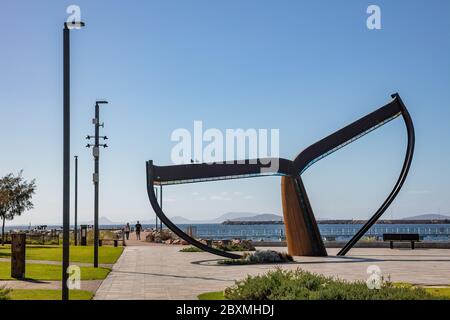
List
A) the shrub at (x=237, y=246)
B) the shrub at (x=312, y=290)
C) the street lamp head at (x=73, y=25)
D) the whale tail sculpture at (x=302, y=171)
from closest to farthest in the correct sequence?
the shrub at (x=312, y=290)
the street lamp head at (x=73, y=25)
the whale tail sculpture at (x=302, y=171)
the shrub at (x=237, y=246)

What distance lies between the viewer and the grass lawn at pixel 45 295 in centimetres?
1271

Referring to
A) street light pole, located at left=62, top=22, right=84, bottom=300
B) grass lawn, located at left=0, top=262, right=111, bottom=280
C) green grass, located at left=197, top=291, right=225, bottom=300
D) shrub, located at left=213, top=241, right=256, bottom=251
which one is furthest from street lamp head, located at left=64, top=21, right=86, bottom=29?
shrub, located at left=213, top=241, right=256, bottom=251

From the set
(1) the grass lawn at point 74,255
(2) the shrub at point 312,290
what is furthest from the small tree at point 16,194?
(2) the shrub at point 312,290

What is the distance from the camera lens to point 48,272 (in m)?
18.7

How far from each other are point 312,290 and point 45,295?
596cm

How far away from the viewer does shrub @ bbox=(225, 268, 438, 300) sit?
9.98m

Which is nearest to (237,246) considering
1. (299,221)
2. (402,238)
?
(299,221)

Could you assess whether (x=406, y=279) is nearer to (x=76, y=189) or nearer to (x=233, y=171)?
(x=233, y=171)

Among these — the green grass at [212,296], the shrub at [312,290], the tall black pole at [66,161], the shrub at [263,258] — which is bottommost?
the shrub at [263,258]

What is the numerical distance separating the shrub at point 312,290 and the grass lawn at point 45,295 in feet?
10.7

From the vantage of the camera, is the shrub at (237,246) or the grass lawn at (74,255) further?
the shrub at (237,246)

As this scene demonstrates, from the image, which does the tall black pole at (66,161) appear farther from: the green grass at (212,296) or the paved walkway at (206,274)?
the green grass at (212,296)
